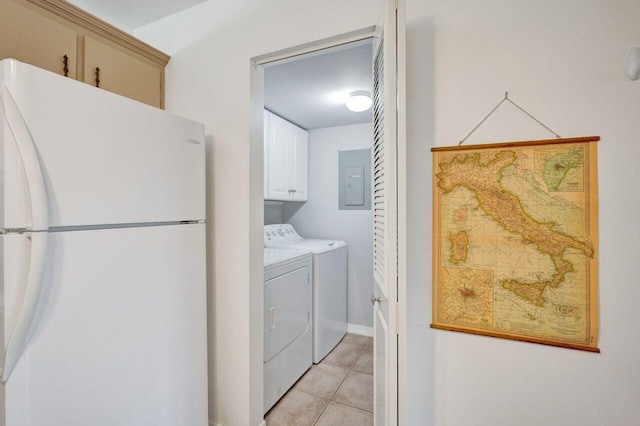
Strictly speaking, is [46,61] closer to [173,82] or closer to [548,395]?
[173,82]

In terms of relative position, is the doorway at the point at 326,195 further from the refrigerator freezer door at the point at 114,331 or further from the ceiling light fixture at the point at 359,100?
the refrigerator freezer door at the point at 114,331

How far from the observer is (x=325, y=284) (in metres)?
2.63

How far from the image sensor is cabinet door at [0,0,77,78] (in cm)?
113

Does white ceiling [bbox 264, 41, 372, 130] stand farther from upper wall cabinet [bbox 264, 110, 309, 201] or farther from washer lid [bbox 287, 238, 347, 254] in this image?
washer lid [bbox 287, 238, 347, 254]

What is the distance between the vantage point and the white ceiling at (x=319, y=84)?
71.9 inches

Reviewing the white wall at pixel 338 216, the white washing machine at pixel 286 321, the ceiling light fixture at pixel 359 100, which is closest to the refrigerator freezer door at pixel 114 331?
the white washing machine at pixel 286 321

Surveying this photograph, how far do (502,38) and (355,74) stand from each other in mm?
1128

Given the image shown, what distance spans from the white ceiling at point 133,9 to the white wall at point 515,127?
585 mm

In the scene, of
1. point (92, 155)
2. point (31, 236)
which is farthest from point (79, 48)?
point (31, 236)

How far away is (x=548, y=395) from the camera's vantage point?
1.01m

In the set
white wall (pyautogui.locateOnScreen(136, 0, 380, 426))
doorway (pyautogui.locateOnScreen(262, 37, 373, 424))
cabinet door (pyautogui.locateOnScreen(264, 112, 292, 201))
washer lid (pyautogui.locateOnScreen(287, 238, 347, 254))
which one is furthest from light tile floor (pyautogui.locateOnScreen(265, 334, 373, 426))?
cabinet door (pyautogui.locateOnScreen(264, 112, 292, 201))

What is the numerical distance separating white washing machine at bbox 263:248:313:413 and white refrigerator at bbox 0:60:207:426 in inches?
22.5

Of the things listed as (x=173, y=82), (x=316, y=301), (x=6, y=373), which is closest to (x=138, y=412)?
(x=6, y=373)

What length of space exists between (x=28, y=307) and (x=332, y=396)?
6.34 ft
